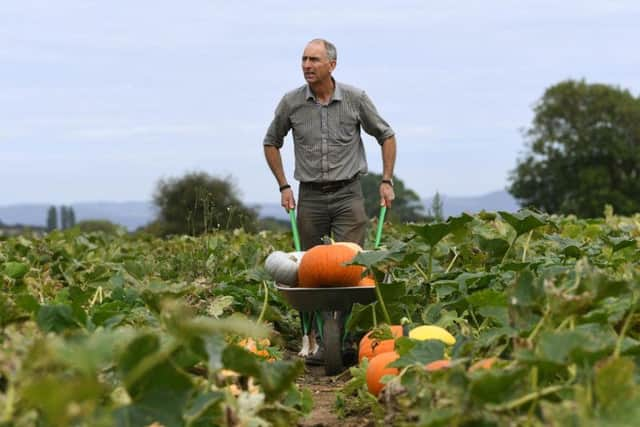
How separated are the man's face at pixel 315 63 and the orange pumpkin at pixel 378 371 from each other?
3093mm

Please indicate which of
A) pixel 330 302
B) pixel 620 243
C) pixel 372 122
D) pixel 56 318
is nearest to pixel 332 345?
pixel 330 302

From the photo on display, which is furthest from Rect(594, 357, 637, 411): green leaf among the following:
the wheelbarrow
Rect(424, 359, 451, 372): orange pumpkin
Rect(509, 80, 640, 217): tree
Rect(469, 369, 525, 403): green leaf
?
Rect(509, 80, 640, 217): tree

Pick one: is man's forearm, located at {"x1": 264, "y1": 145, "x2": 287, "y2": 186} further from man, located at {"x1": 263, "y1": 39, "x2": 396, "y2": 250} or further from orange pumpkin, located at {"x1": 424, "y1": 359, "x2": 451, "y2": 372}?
orange pumpkin, located at {"x1": 424, "y1": 359, "x2": 451, "y2": 372}

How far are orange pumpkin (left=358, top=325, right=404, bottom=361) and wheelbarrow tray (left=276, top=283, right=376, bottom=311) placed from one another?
1.68 ft

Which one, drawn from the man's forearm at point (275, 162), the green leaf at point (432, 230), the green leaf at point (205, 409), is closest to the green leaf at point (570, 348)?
the green leaf at point (205, 409)

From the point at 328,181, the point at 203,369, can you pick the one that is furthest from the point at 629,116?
the point at 203,369

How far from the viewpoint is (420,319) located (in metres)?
5.70

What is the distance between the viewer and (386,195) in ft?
24.0

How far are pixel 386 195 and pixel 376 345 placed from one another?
2426 mm

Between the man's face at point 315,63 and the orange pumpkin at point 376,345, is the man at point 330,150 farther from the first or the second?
the orange pumpkin at point 376,345

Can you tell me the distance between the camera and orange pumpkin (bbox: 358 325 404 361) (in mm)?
4988

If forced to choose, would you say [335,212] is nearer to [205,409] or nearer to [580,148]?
[205,409]

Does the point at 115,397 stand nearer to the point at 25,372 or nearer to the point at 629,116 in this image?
the point at 25,372

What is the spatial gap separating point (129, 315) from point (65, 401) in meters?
2.50
